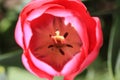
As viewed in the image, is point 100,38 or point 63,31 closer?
point 100,38

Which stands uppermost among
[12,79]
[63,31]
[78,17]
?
[78,17]

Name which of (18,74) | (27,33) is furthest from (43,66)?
(18,74)

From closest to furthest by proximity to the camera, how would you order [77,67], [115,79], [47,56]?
1. [77,67]
2. [47,56]
3. [115,79]

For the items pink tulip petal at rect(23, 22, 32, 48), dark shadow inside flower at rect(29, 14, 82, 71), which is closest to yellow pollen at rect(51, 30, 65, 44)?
dark shadow inside flower at rect(29, 14, 82, 71)

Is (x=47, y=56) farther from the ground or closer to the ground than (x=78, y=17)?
closer to the ground

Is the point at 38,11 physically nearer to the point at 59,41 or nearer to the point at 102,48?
the point at 59,41

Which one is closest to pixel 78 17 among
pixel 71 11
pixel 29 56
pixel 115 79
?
pixel 71 11

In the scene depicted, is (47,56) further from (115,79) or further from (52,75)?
(115,79)
